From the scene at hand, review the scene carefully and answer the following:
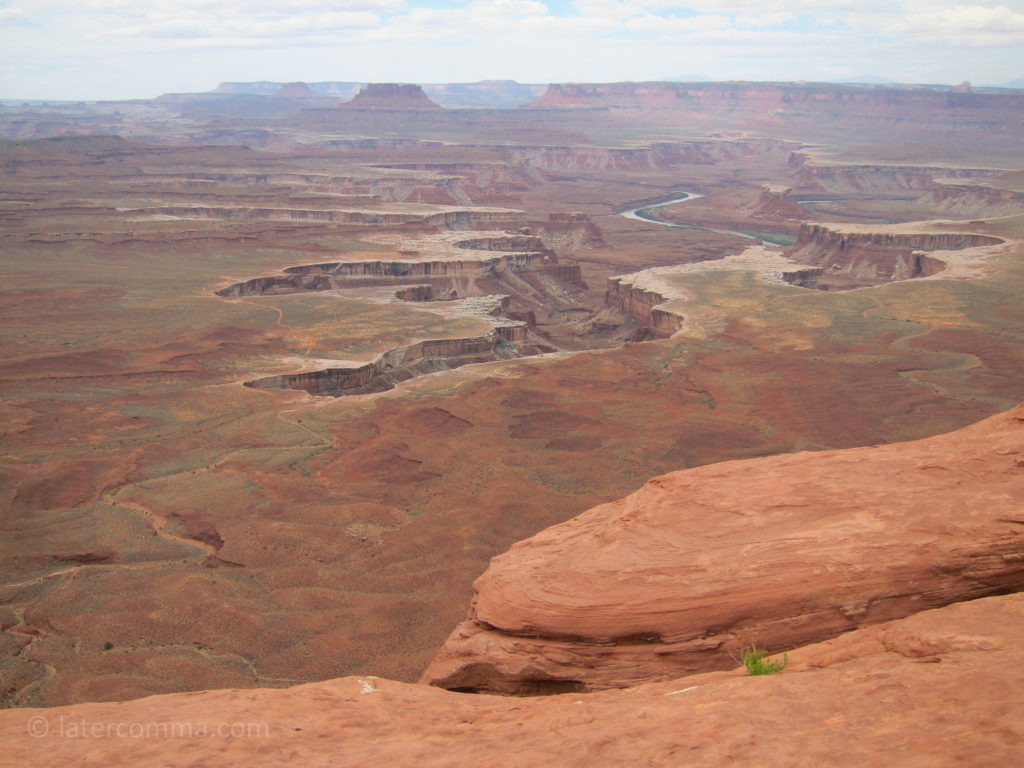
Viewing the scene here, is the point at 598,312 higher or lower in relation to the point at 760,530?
lower

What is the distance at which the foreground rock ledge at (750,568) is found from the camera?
1160 cm

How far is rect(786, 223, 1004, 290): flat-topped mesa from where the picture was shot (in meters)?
89.5

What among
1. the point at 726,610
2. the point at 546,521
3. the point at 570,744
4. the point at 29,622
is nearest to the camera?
the point at 570,744

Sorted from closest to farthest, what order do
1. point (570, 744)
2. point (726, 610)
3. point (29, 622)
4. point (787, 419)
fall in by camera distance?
point (570, 744)
point (726, 610)
point (29, 622)
point (787, 419)

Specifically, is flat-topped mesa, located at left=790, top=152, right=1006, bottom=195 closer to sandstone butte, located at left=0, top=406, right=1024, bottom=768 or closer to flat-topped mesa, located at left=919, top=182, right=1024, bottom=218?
flat-topped mesa, located at left=919, top=182, right=1024, bottom=218

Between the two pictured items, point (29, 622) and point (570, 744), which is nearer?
point (570, 744)

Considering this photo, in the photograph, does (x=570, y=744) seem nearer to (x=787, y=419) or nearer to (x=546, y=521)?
(x=546, y=521)

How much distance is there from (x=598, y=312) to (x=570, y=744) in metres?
73.0

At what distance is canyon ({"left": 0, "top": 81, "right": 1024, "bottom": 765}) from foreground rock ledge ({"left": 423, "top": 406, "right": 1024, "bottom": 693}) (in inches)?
1.7

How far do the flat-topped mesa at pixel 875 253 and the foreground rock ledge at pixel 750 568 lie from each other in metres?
77.9

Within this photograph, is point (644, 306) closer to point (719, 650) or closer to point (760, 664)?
point (719, 650)

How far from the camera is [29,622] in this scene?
26609mm

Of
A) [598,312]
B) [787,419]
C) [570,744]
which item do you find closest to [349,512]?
[787,419]

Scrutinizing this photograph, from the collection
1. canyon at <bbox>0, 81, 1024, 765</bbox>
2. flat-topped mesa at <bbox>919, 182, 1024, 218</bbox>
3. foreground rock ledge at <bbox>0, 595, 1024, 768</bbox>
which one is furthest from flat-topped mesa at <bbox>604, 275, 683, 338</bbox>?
flat-topped mesa at <bbox>919, 182, 1024, 218</bbox>
